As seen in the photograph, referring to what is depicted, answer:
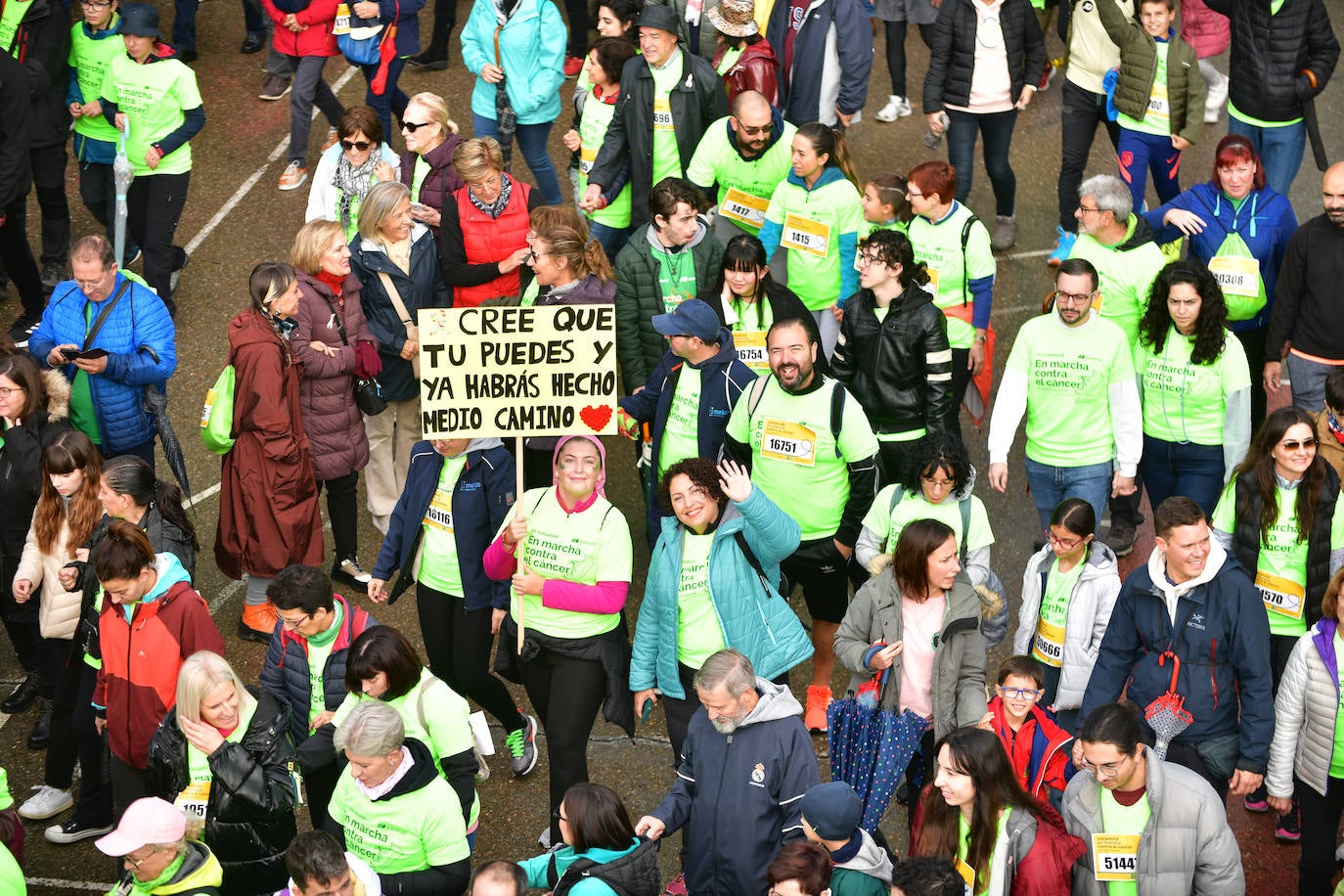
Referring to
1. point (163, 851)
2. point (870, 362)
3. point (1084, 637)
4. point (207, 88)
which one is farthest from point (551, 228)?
point (207, 88)

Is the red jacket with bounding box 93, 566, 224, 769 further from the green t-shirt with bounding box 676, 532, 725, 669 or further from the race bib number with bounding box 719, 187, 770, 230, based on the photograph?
the race bib number with bounding box 719, 187, 770, 230

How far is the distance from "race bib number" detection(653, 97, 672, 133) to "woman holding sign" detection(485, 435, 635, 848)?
3439mm

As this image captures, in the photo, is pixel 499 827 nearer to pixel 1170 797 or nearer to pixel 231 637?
pixel 231 637

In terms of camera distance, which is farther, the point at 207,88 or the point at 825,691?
the point at 207,88

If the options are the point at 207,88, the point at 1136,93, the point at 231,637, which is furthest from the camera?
the point at 207,88

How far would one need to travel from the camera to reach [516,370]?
781 centimetres

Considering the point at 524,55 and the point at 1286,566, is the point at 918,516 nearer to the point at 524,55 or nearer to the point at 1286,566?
the point at 1286,566

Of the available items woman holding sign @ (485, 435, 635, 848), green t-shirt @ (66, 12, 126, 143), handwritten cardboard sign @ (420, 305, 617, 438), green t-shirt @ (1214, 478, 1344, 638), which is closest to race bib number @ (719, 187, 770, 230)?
handwritten cardboard sign @ (420, 305, 617, 438)

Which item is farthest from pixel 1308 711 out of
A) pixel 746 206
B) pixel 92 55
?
pixel 92 55

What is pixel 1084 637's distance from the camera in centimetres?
754

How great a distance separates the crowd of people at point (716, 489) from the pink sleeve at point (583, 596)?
25mm

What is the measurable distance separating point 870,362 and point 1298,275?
7.84 ft

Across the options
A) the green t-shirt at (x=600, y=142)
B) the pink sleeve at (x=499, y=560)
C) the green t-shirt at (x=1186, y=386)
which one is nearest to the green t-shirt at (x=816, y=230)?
the green t-shirt at (x=600, y=142)

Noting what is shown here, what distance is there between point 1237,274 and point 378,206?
465 centimetres
